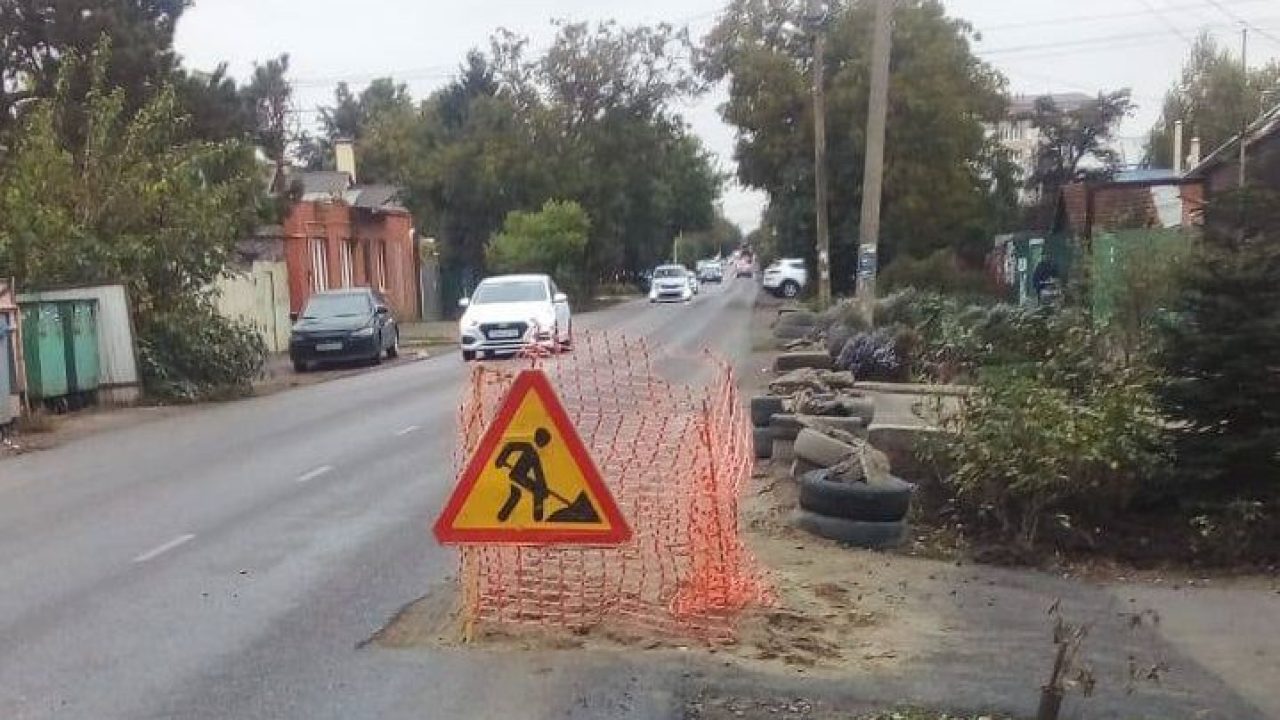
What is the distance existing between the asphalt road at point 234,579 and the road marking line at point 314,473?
0.19 feet

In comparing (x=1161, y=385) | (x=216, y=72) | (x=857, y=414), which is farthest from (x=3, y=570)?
(x=216, y=72)

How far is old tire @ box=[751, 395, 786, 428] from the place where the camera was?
Answer: 12.6 m

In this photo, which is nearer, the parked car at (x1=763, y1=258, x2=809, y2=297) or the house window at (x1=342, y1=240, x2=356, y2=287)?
the house window at (x1=342, y1=240, x2=356, y2=287)

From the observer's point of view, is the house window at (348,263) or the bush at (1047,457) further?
the house window at (348,263)

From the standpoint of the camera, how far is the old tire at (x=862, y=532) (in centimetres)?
924

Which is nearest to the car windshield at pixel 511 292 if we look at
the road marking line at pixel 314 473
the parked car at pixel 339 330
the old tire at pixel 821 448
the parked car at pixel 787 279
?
the parked car at pixel 339 330

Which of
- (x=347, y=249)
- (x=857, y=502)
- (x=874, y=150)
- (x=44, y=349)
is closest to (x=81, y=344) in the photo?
(x=44, y=349)

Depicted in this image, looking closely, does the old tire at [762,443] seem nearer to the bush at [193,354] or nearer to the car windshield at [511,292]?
the bush at [193,354]

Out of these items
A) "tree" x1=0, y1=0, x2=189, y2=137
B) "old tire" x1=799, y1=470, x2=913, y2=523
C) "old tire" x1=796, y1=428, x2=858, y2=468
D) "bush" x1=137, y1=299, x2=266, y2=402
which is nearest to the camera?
"old tire" x1=799, y1=470, x2=913, y2=523

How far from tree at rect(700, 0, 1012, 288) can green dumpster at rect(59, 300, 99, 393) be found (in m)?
27.0

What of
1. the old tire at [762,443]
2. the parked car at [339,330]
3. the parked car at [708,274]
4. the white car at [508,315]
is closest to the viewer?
the old tire at [762,443]

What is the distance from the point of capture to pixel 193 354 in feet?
72.3

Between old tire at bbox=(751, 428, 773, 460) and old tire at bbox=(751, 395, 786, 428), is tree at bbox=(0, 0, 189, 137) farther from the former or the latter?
old tire at bbox=(751, 428, 773, 460)

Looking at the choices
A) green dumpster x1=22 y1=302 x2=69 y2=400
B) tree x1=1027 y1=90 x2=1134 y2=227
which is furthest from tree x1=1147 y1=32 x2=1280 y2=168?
green dumpster x1=22 y1=302 x2=69 y2=400
